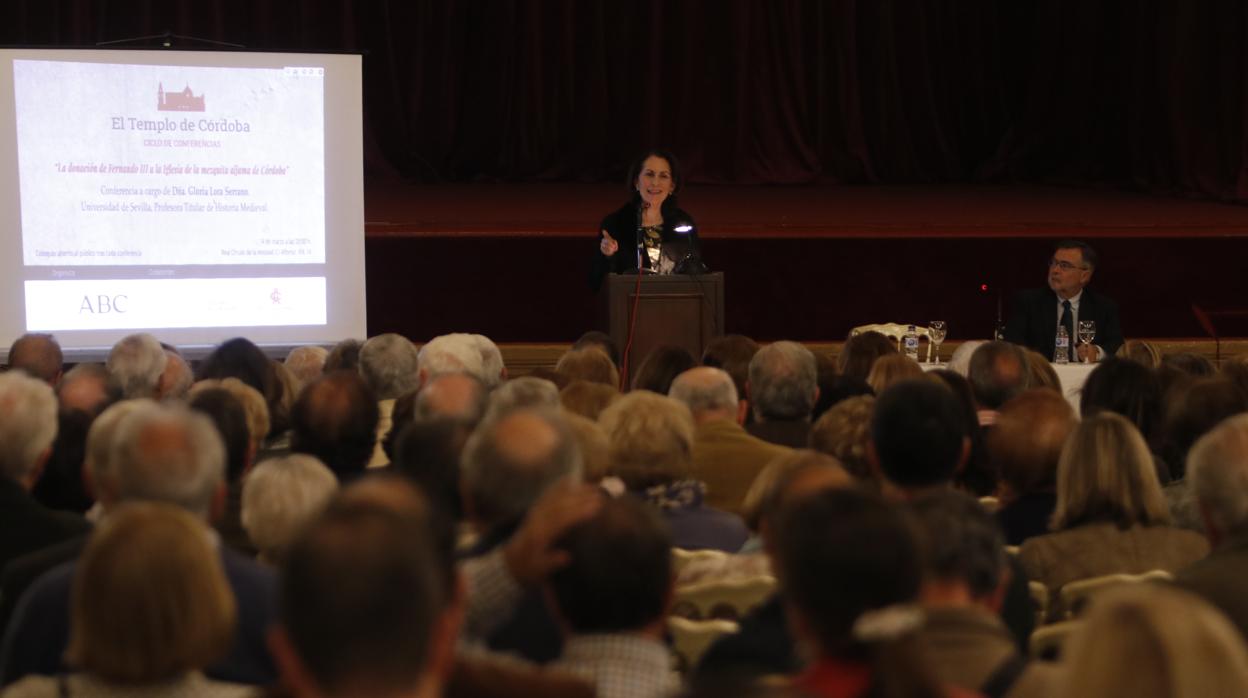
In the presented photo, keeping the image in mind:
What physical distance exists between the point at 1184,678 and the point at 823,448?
1.94 meters

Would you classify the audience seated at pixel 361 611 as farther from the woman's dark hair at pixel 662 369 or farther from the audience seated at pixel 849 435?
the woman's dark hair at pixel 662 369

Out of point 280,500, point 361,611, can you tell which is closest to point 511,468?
point 280,500

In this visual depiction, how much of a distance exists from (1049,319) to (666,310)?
5.31 ft

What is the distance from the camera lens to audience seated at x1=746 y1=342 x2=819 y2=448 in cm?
397

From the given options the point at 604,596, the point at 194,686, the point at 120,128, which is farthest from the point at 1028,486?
the point at 120,128

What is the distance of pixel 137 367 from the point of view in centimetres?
421

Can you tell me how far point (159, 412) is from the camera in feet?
7.97

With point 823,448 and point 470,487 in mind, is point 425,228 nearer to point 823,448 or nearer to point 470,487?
point 823,448

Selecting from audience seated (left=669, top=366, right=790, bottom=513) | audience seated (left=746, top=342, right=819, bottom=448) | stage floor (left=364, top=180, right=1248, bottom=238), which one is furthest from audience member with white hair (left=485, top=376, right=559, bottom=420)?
stage floor (left=364, top=180, right=1248, bottom=238)

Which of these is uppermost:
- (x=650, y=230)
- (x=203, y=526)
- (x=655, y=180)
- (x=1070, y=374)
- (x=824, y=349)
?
(x=655, y=180)

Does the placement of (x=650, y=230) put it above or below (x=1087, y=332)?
above

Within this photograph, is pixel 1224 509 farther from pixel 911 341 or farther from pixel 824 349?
pixel 824 349

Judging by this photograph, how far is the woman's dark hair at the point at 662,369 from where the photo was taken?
4398 millimetres

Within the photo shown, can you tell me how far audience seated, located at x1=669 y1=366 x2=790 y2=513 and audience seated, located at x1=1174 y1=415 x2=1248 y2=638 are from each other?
961 mm
